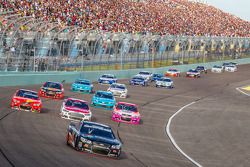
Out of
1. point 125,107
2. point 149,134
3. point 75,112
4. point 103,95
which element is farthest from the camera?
point 103,95

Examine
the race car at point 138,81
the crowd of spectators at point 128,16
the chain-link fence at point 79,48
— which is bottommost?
the race car at point 138,81

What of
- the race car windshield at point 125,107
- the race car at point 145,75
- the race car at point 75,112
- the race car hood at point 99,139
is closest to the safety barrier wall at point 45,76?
the race car at point 145,75

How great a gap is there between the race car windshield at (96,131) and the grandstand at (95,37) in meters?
17.6

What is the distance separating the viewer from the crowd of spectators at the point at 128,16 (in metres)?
55.7

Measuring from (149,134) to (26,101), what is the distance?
6.65 meters

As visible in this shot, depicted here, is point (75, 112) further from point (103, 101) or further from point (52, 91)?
point (52, 91)

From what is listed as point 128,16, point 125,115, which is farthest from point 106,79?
point 125,115

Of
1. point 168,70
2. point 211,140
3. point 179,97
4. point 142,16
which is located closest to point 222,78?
point 168,70

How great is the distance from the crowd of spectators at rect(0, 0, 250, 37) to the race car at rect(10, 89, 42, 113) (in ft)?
67.5

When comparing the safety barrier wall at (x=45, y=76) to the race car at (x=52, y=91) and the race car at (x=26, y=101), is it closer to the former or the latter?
the race car at (x=52, y=91)

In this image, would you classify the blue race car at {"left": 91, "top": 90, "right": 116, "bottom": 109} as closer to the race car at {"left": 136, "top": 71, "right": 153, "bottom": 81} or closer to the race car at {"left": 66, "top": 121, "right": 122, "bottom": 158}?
the race car at {"left": 66, "top": 121, "right": 122, "bottom": 158}

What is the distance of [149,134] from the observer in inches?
1187

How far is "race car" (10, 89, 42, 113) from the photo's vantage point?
30.8 m

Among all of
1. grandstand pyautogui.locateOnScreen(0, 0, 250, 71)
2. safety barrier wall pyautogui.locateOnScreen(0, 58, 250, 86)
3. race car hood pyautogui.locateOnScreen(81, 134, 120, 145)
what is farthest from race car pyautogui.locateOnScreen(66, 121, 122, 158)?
safety barrier wall pyautogui.locateOnScreen(0, 58, 250, 86)
